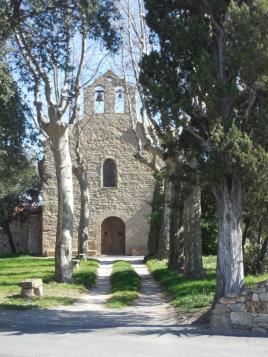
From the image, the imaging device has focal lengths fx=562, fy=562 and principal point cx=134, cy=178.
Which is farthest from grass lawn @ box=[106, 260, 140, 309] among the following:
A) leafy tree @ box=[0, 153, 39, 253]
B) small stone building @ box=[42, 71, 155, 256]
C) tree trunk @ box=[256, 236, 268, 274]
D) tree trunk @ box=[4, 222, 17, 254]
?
tree trunk @ box=[4, 222, 17, 254]

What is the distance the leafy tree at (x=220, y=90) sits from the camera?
10039 mm

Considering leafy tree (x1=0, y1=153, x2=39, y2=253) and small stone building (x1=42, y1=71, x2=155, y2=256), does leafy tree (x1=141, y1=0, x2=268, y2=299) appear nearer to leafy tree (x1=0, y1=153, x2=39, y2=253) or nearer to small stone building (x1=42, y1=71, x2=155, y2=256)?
leafy tree (x1=0, y1=153, x2=39, y2=253)

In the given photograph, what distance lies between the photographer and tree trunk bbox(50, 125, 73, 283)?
17766mm

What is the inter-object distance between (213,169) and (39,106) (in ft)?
31.4

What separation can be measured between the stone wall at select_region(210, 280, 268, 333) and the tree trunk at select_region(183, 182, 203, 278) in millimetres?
7331

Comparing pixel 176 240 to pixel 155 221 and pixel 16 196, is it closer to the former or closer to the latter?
pixel 155 221

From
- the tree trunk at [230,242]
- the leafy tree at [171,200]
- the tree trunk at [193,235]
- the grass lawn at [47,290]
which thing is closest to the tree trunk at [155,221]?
the leafy tree at [171,200]

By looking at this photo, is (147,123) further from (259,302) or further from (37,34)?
(259,302)

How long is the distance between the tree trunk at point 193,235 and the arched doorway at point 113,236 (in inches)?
861

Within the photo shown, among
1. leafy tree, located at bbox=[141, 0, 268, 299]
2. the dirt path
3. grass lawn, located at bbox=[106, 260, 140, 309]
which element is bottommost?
the dirt path

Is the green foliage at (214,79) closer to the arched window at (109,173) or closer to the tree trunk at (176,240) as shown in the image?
the tree trunk at (176,240)

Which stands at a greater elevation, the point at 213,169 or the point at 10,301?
the point at 213,169

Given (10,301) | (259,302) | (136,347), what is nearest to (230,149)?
(259,302)

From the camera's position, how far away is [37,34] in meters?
13.8
